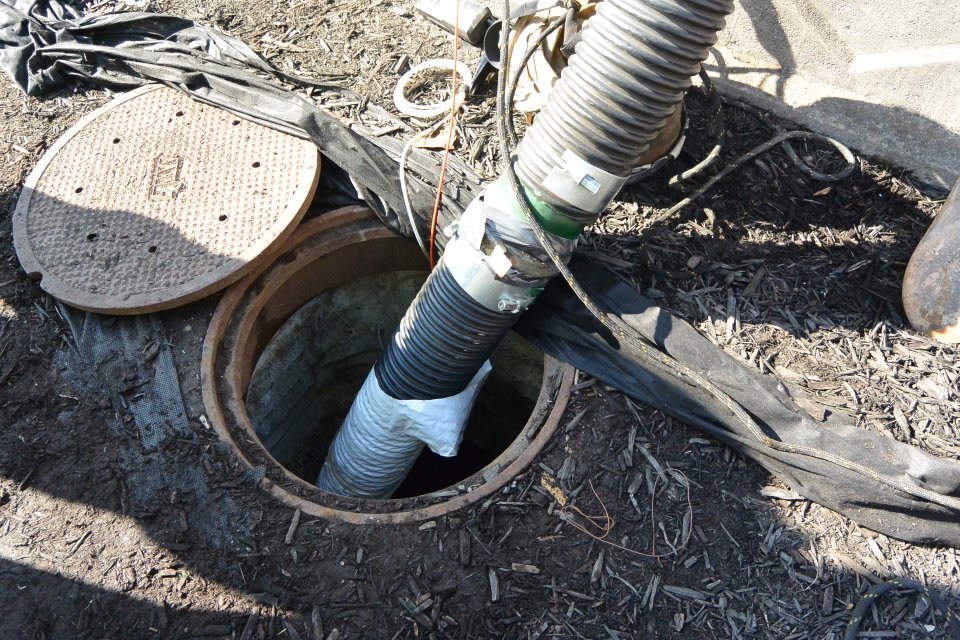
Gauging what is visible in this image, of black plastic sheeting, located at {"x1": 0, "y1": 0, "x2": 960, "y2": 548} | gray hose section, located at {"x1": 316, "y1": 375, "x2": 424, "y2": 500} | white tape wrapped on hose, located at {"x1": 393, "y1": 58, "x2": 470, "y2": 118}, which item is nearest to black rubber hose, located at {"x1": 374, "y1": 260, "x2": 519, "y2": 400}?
gray hose section, located at {"x1": 316, "y1": 375, "x2": 424, "y2": 500}

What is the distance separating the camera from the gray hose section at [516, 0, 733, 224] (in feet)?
6.85

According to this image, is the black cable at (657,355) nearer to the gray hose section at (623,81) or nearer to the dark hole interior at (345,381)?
the gray hose section at (623,81)

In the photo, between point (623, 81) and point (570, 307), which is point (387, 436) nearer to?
point (570, 307)

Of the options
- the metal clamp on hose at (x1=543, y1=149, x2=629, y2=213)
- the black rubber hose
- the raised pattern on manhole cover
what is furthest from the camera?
the raised pattern on manhole cover

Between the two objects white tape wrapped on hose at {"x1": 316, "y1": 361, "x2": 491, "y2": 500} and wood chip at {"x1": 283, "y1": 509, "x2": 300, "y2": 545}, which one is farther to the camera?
white tape wrapped on hose at {"x1": 316, "y1": 361, "x2": 491, "y2": 500}

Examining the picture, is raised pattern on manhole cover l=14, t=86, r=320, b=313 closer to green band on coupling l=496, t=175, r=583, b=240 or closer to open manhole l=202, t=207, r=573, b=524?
open manhole l=202, t=207, r=573, b=524

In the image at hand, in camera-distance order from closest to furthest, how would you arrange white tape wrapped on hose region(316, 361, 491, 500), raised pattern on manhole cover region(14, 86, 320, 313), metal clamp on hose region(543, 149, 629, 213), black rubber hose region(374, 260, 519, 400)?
metal clamp on hose region(543, 149, 629, 213), black rubber hose region(374, 260, 519, 400), raised pattern on manhole cover region(14, 86, 320, 313), white tape wrapped on hose region(316, 361, 491, 500)

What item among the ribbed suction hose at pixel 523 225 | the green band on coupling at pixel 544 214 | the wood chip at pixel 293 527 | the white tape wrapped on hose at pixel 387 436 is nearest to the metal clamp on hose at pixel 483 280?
the ribbed suction hose at pixel 523 225

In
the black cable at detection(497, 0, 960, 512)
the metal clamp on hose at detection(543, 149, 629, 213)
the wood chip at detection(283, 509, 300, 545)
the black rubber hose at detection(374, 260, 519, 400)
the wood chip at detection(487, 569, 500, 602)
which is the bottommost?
the wood chip at detection(283, 509, 300, 545)

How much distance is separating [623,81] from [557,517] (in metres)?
1.51

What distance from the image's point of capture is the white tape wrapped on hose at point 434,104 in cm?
350

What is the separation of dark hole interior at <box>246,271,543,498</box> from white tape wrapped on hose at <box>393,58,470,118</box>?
824mm

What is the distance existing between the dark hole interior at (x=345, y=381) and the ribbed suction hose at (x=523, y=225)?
0.51 meters

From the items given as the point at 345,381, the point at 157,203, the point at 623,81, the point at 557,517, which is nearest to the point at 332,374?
the point at 345,381
